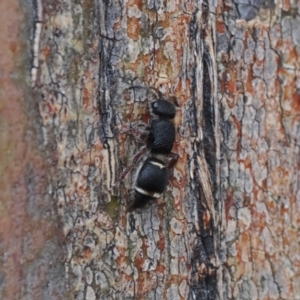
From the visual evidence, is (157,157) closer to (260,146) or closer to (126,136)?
(126,136)

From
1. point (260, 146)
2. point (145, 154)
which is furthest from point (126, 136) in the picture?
point (260, 146)

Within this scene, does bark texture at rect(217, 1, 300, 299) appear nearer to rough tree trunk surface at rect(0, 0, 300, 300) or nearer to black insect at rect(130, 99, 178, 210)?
rough tree trunk surface at rect(0, 0, 300, 300)

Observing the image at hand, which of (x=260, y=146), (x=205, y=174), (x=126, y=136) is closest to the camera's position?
(x=126, y=136)

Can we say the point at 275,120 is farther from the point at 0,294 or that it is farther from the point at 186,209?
the point at 0,294

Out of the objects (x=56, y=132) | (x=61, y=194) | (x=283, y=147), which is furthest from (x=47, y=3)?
(x=283, y=147)

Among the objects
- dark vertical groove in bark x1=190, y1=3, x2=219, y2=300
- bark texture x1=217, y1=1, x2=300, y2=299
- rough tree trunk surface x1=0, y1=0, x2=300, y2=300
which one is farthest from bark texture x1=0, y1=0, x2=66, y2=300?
bark texture x1=217, y1=1, x2=300, y2=299
